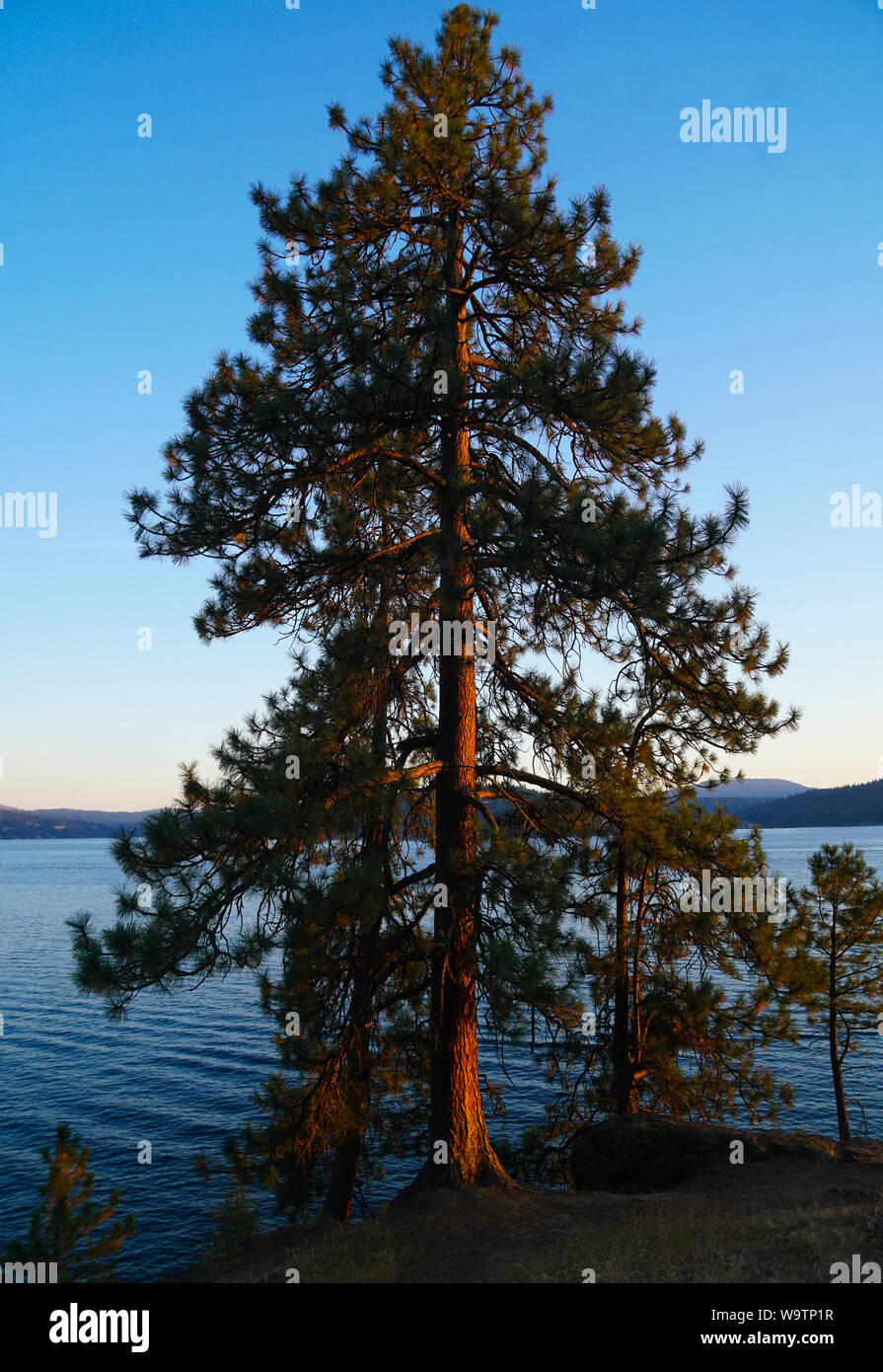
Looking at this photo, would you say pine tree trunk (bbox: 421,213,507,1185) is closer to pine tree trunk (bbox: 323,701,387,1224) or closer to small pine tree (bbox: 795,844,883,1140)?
pine tree trunk (bbox: 323,701,387,1224)

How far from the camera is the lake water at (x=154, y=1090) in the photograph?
1830 cm

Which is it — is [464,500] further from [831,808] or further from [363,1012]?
[831,808]

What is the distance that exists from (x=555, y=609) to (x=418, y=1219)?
7.24 m

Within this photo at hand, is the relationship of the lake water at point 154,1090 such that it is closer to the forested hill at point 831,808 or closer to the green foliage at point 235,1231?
the green foliage at point 235,1231

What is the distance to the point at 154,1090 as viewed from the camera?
24906 mm

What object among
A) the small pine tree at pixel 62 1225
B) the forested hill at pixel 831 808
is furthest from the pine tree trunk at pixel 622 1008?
the forested hill at pixel 831 808

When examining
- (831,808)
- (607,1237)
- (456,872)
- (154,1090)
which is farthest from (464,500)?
(831,808)

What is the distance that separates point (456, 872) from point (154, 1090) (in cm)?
2121

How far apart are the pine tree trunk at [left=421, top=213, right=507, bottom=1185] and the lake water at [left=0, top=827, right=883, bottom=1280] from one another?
496cm

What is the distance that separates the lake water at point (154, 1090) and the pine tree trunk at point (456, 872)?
4.96 meters

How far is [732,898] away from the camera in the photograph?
32.0 feet

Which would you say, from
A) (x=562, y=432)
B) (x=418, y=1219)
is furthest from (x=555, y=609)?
(x=418, y=1219)
